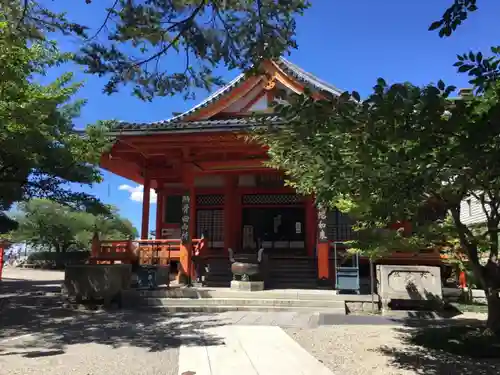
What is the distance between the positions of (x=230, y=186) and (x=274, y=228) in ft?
7.95

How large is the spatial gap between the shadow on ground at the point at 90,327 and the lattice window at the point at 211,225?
6.30m

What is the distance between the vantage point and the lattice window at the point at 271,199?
1636 cm

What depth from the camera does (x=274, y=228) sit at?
16.9 metres

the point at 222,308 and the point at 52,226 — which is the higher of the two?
the point at 52,226

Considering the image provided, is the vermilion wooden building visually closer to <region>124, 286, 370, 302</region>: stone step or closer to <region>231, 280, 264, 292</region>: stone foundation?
<region>231, 280, 264, 292</region>: stone foundation

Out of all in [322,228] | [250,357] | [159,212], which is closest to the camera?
[250,357]

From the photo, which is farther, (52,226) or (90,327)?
(52,226)

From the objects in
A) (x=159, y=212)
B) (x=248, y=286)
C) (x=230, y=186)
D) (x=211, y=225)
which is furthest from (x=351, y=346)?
(x=159, y=212)

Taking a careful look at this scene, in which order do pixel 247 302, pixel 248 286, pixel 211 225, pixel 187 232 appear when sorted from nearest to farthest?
pixel 247 302, pixel 248 286, pixel 187 232, pixel 211 225

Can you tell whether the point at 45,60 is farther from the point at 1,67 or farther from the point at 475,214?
the point at 475,214

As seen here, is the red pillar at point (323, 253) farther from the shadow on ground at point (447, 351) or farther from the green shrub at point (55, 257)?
the green shrub at point (55, 257)

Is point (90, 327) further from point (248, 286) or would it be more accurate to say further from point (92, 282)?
point (248, 286)

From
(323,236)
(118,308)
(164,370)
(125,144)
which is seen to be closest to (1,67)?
(164,370)

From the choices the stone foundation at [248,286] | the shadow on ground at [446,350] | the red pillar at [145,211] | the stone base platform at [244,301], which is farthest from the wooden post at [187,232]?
the shadow on ground at [446,350]
